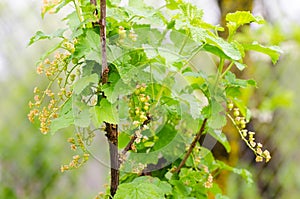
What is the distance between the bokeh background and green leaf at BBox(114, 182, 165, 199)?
3.30 ft

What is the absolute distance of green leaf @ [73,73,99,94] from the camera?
68cm

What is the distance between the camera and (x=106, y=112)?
2.26ft

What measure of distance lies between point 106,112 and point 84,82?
0.05 m

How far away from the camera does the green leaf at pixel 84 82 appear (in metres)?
0.68

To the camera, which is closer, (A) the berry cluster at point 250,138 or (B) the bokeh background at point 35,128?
(A) the berry cluster at point 250,138

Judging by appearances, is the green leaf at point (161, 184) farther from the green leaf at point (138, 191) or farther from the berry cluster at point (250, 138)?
the berry cluster at point (250, 138)

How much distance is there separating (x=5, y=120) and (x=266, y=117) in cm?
105

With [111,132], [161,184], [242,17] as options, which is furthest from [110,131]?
[242,17]

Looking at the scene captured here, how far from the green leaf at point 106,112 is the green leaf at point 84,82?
30 mm

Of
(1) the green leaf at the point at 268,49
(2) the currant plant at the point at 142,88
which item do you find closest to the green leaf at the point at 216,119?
(2) the currant plant at the point at 142,88

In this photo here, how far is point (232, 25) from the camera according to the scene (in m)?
0.79

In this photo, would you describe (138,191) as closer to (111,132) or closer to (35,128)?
(111,132)

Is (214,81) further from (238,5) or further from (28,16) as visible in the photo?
(28,16)

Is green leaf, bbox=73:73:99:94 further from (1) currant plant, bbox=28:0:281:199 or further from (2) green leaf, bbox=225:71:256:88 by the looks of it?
(2) green leaf, bbox=225:71:256:88
